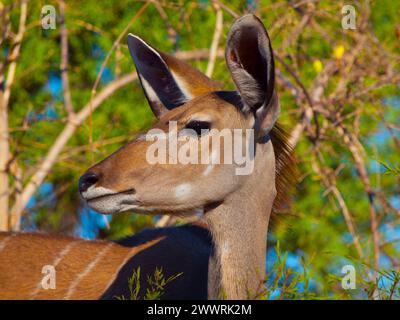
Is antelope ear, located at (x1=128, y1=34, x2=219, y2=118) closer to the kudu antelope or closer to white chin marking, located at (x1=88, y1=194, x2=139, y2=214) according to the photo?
the kudu antelope

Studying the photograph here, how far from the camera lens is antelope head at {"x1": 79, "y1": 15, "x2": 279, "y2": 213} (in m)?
2.70

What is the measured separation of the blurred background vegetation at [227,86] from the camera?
15.0 feet

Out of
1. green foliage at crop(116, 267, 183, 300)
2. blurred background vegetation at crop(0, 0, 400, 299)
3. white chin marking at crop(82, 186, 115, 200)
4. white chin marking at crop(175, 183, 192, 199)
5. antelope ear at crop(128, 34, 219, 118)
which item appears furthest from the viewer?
blurred background vegetation at crop(0, 0, 400, 299)

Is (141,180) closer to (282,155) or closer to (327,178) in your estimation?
(282,155)

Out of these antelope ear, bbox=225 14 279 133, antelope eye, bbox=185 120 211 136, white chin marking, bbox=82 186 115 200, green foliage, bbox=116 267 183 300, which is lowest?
green foliage, bbox=116 267 183 300

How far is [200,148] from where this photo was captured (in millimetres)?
2803

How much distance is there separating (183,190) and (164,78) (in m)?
0.60

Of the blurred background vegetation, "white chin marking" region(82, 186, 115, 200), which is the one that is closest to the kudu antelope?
"white chin marking" region(82, 186, 115, 200)

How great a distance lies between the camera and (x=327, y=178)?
4852mm

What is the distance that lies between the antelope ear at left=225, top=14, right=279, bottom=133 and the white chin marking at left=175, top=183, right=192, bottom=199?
32 centimetres

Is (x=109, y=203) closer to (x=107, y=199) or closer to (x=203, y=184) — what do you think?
(x=107, y=199)

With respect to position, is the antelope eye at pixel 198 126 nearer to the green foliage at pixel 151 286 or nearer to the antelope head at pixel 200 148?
the antelope head at pixel 200 148

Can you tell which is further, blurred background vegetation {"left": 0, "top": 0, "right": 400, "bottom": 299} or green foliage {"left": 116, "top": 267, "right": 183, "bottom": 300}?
blurred background vegetation {"left": 0, "top": 0, "right": 400, "bottom": 299}
